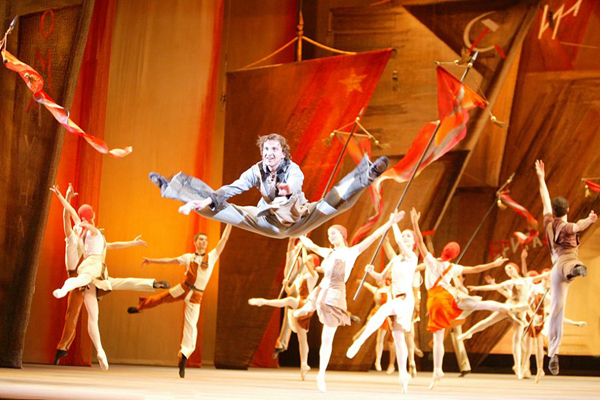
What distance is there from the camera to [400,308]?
22.0ft

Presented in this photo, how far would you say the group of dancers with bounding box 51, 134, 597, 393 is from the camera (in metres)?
4.87

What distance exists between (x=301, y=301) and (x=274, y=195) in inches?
141

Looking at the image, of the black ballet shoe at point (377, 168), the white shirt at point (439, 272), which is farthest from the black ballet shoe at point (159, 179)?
the white shirt at point (439, 272)

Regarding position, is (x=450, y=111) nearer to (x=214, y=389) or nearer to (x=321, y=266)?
(x=321, y=266)

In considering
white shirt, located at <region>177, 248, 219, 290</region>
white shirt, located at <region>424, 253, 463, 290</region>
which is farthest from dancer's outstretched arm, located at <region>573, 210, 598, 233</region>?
white shirt, located at <region>177, 248, 219, 290</region>

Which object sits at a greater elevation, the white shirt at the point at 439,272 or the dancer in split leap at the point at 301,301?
the white shirt at the point at 439,272

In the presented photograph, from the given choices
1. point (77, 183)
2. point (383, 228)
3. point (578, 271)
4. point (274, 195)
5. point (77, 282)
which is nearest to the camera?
point (274, 195)

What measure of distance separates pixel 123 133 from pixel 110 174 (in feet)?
1.82

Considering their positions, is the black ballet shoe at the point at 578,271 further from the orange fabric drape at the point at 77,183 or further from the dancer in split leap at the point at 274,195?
the orange fabric drape at the point at 77,183

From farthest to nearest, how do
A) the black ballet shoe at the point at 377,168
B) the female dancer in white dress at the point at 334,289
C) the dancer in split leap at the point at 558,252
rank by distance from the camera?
the female dancer in white dress at the point at 334,289 → the dancer in split leap at the point at 558,252 → the black ballet shoe at the point at 377,168

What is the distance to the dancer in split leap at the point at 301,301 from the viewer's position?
818cm

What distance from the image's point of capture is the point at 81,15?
→ 8.27 meters

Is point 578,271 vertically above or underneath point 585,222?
underneath

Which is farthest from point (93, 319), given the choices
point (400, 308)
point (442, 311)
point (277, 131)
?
point (277, 131)
